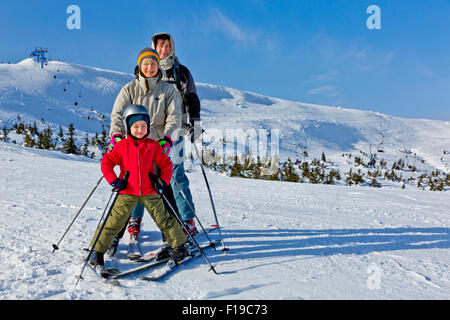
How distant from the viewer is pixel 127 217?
→ 2.58 m

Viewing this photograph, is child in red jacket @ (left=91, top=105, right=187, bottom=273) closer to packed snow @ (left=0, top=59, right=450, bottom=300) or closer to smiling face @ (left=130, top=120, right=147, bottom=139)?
smiling face @ (left=130, top=120, right=147, bottom=139)

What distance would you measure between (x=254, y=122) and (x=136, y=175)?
135 feet

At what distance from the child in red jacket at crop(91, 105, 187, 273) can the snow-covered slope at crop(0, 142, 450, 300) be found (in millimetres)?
346

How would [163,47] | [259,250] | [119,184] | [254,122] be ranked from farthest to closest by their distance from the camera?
[254,122], [163,47], [259,250], [119,184]

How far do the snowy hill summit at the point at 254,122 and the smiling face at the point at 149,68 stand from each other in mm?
23451

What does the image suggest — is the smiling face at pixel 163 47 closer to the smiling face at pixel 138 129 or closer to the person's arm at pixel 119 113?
the person's arm at pixel 119 113

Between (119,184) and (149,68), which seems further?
(149,68)

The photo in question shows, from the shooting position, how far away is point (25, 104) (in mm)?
34406

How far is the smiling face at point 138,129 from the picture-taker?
102 inches

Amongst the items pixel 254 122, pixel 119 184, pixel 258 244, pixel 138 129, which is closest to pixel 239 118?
pixel 254 122

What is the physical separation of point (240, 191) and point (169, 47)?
176 inches

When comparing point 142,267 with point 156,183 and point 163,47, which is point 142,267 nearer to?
point 156,183

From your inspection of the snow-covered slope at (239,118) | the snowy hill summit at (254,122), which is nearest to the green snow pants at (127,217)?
the snowy hill summit at (254,122)

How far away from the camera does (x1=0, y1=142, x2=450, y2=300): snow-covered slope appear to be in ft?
7.10
